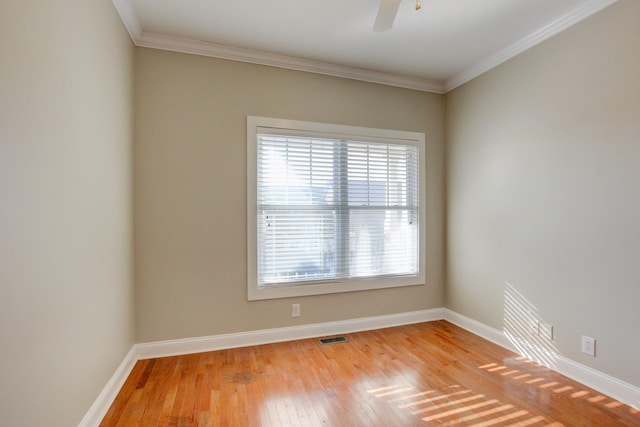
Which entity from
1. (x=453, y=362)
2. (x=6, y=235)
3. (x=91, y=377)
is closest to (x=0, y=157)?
(x=6, y=235)

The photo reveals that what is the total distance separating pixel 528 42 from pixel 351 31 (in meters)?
1.48

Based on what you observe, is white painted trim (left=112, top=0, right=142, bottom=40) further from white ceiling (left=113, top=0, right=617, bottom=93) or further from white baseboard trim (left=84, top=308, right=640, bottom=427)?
white baseboard trim (left=84, top=308, right=640, bottom=427)

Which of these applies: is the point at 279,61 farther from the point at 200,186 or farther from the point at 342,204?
the point at 342,204

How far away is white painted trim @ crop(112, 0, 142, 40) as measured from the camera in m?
2.06

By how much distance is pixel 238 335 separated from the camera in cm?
273

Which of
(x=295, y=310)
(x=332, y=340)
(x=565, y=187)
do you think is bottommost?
(x=332, y=340)

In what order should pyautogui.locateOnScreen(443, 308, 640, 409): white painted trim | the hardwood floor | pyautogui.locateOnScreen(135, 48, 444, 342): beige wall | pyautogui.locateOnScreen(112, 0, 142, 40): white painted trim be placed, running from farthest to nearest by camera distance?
pyautogui.locateOnScreen(135, 48, 444, 342): beige wall, pyautogui.locateOnScreen(112, 0, 142, 40): white painted trim, pyautogui.locateOnScreen(443, 308, 640, 409): white painted trim, the hardwood floor

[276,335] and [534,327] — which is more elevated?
[534,327]

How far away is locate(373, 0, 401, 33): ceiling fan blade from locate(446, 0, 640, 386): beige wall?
1.47 metres

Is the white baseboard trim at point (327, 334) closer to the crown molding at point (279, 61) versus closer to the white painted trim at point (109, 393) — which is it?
the white painted trim at point (109, 393)

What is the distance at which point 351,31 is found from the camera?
2447 mm

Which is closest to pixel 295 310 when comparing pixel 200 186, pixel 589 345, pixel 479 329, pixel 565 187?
pixel 200 186

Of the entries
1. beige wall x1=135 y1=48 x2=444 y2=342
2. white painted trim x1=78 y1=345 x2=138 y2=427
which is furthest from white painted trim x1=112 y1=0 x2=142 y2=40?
white painted trim x1=78 y1=345 x2=138 y2=427

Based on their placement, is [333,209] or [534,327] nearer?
[534,327]
